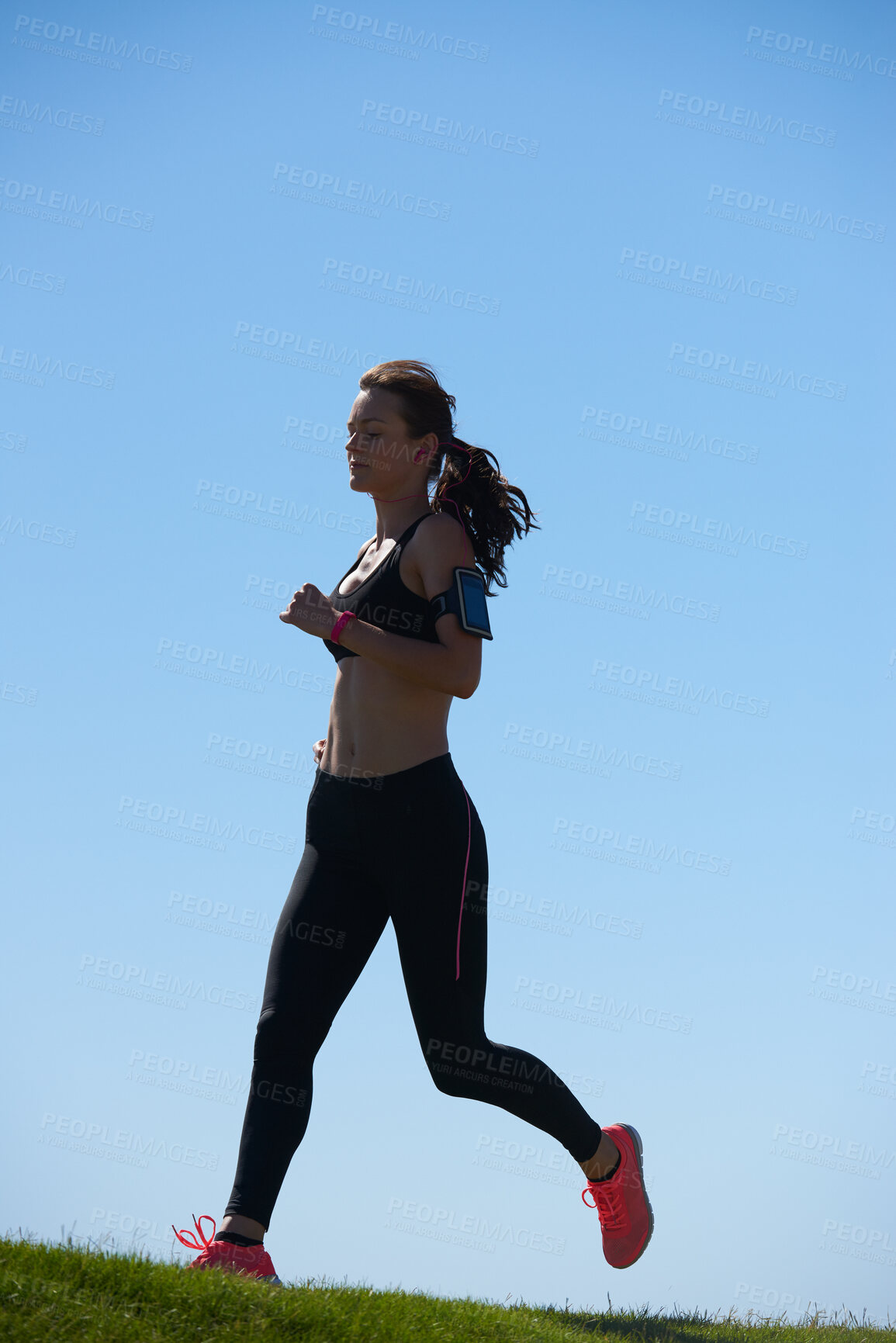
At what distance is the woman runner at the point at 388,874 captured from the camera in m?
3.70

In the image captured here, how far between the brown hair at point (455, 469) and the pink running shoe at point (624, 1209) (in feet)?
7.13

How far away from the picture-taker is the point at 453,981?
3787 millimetres

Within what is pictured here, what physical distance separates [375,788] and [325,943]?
1.74 feet

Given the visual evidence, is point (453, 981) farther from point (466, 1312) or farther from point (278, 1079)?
point (466, 1312)

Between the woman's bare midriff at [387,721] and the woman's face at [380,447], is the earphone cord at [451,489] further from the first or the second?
the woman's bare midriff at [387,721]

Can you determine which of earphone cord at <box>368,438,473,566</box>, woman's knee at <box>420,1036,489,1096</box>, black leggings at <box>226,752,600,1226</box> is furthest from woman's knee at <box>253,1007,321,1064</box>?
earphone cord at <box>368,438,473,566</box>

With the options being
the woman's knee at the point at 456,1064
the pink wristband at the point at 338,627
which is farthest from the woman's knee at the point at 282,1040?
the pink wristband at the point at 338,627

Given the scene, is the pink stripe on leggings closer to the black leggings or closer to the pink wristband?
the black leggings

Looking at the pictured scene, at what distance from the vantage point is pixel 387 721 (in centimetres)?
389

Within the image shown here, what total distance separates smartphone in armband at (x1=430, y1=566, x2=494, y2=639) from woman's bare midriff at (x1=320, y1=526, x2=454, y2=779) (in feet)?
0.41

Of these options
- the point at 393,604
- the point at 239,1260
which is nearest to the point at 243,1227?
the point at 239,1260

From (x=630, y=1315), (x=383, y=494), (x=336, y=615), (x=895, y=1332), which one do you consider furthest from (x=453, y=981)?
(x=895, y=1332)

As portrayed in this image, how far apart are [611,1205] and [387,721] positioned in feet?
6.55

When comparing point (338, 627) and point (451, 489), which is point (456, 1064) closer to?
point (338, 627)
